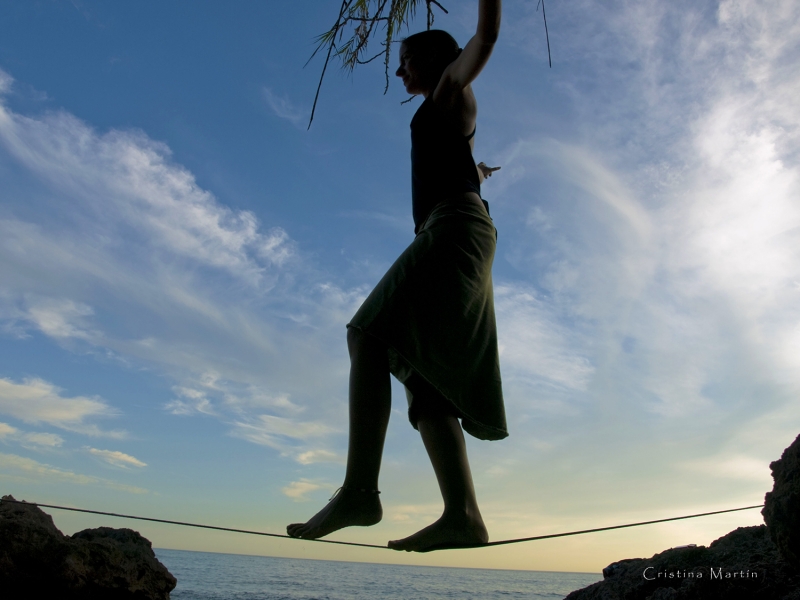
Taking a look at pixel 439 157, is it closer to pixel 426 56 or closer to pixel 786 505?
pixel 426 56

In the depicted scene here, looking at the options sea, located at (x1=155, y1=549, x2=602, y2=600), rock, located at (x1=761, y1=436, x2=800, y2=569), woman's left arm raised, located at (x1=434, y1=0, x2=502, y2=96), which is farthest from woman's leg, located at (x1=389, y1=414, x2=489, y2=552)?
sea, located at (x1=155, y1=549, x2=602, y2=600)

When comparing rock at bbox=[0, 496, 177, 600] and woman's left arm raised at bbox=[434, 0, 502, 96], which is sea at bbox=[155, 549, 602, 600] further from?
woman's left arm raised at bbox=[434, 0, 502, 96]

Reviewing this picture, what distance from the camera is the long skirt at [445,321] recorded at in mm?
1666

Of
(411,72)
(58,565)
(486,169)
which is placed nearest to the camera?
(411,72)

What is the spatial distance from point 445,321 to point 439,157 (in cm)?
63

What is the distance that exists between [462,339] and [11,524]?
6545 mm

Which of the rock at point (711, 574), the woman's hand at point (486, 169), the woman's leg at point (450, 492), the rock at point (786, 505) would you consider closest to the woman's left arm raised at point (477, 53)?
the woman's hand at point (486, 169)

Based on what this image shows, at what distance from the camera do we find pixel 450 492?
167 cm

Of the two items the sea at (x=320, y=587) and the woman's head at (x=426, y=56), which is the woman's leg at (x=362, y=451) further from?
the sea at (x=320, y=587)

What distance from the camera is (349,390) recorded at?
1.66 metres

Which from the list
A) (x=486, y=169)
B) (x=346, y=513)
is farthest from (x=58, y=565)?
(x=486, y=169)

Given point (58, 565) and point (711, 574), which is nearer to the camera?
point (711, 574)

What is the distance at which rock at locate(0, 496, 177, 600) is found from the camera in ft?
19.2

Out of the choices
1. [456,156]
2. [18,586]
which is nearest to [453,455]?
[456,156]
